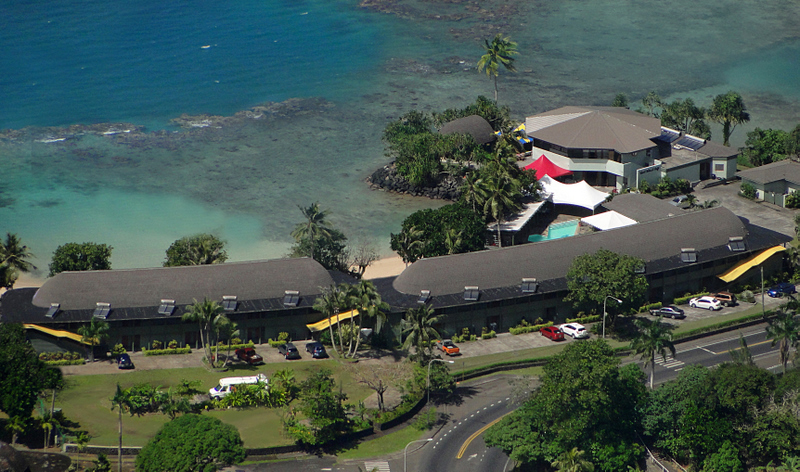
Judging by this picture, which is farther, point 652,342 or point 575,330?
point 575,330

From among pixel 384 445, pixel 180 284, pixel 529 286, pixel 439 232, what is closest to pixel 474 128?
pixel 439 232

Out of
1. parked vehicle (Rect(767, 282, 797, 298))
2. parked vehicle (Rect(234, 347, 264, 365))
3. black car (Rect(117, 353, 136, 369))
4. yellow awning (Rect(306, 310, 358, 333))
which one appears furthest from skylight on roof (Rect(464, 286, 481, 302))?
black car (Rect(117, 353, 136, 369))

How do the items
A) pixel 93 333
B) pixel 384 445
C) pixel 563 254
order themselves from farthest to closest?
1. pixel 563 254
2. pixel 93 333
3. pixel 384 445

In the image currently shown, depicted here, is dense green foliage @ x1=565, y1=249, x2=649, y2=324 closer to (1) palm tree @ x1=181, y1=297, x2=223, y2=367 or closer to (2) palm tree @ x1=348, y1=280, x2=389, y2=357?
(2) palm tree @ x1=348, y1=280, x2=389, y2=357

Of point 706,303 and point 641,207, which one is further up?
point 641,207

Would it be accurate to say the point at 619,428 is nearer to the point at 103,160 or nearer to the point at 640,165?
the point at 640,165

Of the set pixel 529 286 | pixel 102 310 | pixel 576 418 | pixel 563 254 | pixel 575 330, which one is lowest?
pixel 576 418

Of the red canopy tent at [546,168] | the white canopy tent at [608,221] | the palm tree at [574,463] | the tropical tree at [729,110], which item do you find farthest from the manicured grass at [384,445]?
the tropical tree at [729,110]

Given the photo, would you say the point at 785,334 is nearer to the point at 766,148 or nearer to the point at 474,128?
the point at 766,148
